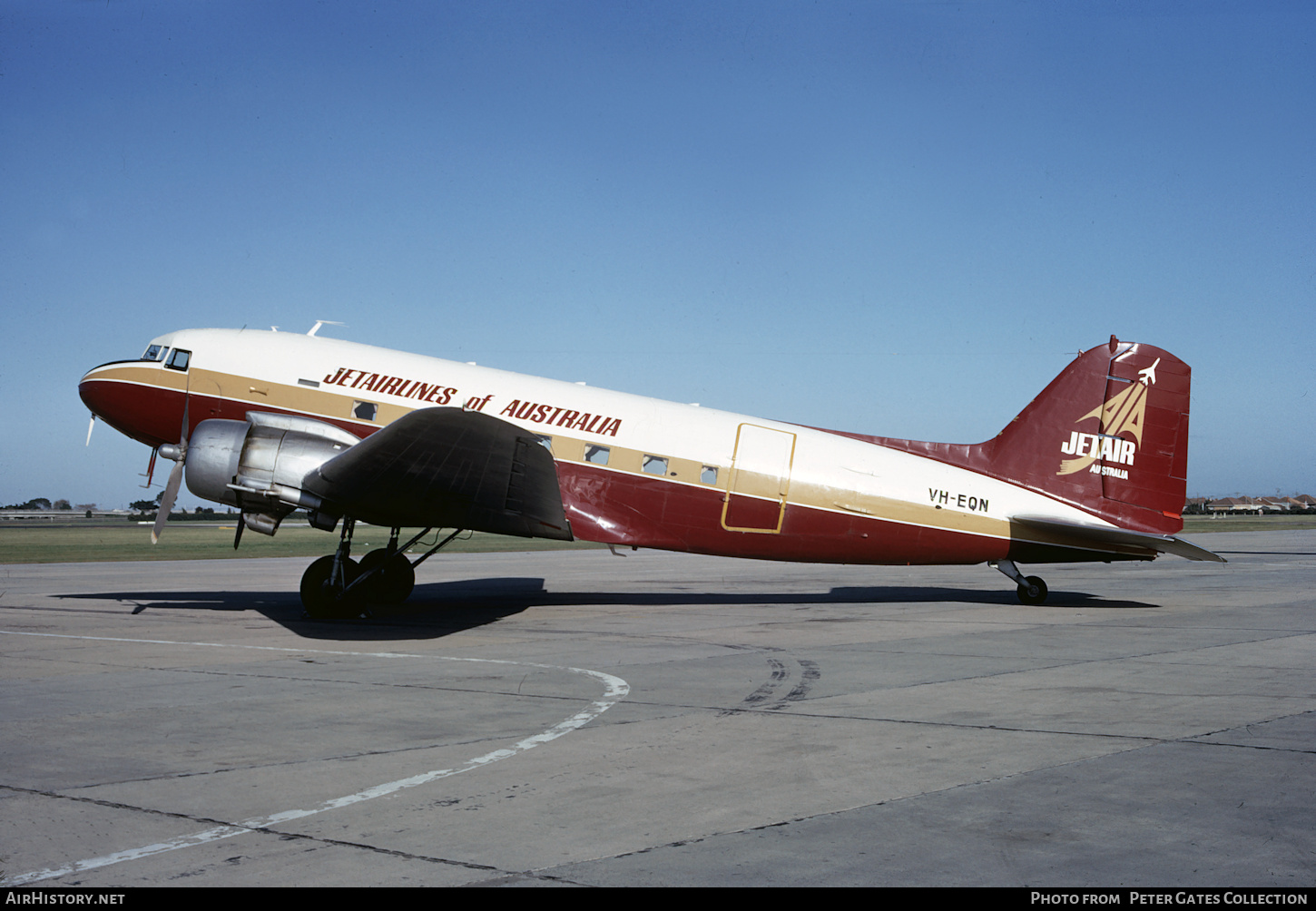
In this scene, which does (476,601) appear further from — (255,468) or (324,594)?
(255,468)

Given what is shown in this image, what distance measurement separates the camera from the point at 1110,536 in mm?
16891

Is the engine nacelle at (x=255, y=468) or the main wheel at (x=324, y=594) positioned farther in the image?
the main wheel at (x=324, y=594)

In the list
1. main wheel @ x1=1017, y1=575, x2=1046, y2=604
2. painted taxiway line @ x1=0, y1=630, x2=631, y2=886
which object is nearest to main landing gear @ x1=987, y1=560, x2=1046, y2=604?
main wheel @ x1=1017, y1=575, x2=1046, y2=604

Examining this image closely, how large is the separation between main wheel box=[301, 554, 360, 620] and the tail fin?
39.4 feet

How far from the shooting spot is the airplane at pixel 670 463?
1454cm

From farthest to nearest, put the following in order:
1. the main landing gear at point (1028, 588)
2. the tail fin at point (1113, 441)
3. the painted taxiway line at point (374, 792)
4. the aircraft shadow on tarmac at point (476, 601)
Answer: the main landing gear at point (1028, 588) → the tail fin at point (1113, 441) → the aircraft shadow on tarmac at point (476, 601) → the painted taxiway line at point (374, 792)

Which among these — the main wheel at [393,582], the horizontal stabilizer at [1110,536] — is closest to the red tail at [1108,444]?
the horizontal stabilizer at [1110,536]

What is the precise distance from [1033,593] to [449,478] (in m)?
11.4

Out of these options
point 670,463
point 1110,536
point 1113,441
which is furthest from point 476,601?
point 1113,441

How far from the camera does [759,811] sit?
5195 millimetres

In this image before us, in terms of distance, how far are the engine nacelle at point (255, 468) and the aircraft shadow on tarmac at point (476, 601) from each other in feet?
6.11

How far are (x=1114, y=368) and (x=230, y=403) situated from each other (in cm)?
1645

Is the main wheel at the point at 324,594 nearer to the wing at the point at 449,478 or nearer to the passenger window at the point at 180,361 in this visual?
the wing at the point at 449,478
